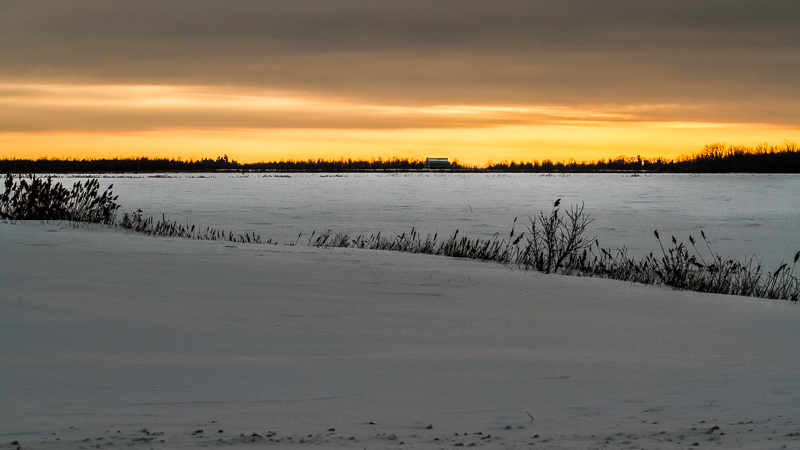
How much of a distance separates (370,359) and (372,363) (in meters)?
0.10

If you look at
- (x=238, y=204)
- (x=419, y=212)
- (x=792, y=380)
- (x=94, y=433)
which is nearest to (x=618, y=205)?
(x=419, y=212)

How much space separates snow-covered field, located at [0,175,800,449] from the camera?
346cm

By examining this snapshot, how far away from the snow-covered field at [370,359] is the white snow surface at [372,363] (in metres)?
0.02

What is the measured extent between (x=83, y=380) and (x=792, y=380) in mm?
4693

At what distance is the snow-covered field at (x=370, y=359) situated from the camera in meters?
3.46

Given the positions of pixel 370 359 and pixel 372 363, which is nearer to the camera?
pixel 372 363

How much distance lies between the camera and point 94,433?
10.7 ft

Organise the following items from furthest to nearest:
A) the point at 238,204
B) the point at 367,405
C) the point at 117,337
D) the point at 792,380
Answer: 1. the point at 238,204
2. the point at 117,337
3. the point at 792,380
4. the point at 367,405

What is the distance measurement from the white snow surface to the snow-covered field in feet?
0.06

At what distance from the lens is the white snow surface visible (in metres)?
3.45

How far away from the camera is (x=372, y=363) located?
4.75 m

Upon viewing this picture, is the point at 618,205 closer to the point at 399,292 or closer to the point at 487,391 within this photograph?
the point at 399,292

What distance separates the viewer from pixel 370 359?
15.9ft

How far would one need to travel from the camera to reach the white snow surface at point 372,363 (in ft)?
11.3
